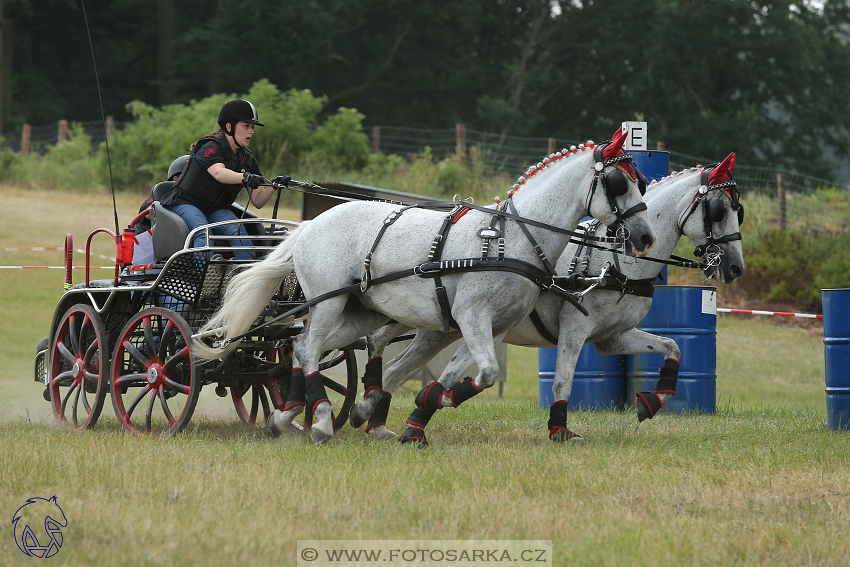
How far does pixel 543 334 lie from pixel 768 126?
2700 centimetres

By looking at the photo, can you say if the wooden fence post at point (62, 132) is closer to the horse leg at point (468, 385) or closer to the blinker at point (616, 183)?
the horse leg at point (468, 385)

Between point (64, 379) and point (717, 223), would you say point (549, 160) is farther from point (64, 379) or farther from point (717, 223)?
point (64, 379)

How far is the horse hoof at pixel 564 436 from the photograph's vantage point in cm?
599

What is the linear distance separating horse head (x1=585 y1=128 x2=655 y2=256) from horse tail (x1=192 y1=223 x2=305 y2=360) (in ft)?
6.26

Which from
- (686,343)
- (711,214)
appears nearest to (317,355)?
(711,214)

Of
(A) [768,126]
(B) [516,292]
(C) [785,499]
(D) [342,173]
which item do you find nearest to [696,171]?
(B) [516,292]

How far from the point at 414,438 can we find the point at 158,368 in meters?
1.74

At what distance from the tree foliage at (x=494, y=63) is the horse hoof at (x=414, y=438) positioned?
25.4 m

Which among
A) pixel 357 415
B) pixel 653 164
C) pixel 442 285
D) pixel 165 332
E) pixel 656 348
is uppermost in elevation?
pixel 653 164

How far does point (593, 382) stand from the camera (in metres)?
8.21

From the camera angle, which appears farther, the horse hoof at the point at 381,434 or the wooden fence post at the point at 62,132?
the wooden fence post at the point at 62,132

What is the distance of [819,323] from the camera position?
16031 millimetres

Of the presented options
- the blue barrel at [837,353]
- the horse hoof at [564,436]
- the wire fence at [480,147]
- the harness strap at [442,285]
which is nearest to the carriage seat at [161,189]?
the harness strap at [442,285]

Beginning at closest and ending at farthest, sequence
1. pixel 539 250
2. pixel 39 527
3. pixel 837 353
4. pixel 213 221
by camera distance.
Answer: pixel 39 527, pixel 539 250, pixel 837 353, pixel 213 221
